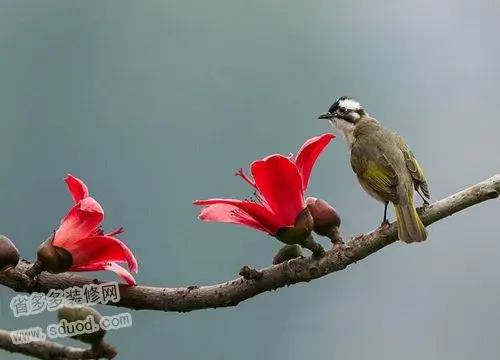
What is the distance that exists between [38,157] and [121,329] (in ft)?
495

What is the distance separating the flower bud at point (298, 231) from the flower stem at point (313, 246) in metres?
0.02

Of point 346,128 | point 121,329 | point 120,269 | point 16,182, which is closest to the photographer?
point 121,329

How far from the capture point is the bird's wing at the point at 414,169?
4.26m

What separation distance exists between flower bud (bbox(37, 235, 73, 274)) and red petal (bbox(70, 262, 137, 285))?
28 mm

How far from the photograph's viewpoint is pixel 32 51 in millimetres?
199500

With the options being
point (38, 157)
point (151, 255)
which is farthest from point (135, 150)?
point (151, 255)

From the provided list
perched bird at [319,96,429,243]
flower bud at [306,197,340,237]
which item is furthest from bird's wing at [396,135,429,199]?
flower bud at [306,197,340,237]

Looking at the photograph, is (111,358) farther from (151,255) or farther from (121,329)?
(151,255)

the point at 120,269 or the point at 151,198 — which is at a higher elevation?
the point at 151,198

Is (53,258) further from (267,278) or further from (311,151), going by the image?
(311,151)

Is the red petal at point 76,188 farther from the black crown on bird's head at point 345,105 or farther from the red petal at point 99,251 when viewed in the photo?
the black crown on bird's head at point 345,105

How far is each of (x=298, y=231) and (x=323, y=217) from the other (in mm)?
116

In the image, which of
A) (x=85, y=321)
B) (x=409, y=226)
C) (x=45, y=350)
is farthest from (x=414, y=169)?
(x=45, y=350)

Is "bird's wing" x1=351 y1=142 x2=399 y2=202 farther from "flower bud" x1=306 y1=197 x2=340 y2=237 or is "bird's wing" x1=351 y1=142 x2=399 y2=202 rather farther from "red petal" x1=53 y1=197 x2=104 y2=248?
"red petal" x1=53 y1=197 x2=104 y2=248
